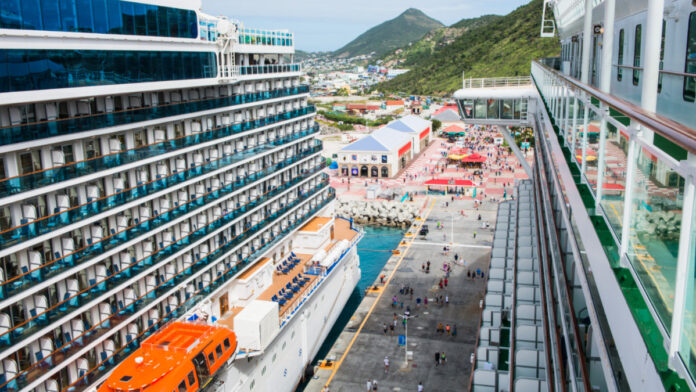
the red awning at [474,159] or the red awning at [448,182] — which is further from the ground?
the red awning at [474,159]

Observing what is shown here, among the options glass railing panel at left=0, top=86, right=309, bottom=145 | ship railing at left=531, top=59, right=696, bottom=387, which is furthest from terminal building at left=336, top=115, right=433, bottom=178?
ship railing at left=531, top=59, right=696, bottom=387

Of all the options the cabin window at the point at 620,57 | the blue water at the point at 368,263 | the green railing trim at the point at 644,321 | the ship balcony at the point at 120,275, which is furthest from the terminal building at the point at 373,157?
the green railing trim at the point at 644,321

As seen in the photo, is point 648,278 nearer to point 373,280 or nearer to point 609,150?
point 609,150

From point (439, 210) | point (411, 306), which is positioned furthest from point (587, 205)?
point (439, 210)

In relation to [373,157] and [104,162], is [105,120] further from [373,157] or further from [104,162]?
[373,157]

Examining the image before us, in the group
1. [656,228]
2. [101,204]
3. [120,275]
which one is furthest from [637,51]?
[120,275]

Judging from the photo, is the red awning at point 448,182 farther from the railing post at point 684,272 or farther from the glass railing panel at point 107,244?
the railing post at point 684,272

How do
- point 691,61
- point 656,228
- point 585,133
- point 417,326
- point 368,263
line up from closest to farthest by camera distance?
point 656,228
point 691,61
point 585,133
point 417,326
point 368,263
